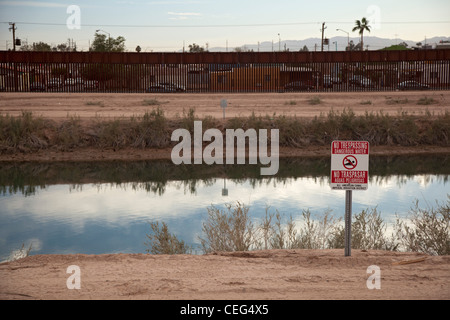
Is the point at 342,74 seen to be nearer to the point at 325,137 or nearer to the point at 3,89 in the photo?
the point at 325,137

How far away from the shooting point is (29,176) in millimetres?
24891

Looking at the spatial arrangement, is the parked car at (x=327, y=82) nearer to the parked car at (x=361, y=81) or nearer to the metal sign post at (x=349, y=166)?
the parked car at (x=361, y=81)

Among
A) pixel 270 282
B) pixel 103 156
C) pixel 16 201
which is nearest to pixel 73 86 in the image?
pixel 103 156

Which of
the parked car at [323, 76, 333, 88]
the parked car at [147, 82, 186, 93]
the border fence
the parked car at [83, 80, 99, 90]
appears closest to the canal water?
the parked car at [323, 76, 333, 88]

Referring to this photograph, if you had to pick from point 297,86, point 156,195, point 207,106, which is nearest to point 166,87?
point 207,106

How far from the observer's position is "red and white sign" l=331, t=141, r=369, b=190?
8992 mm

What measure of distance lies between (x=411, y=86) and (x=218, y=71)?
569 inches

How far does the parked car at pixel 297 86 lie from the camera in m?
48.0

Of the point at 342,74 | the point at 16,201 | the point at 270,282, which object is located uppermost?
Result: the point at 342,74

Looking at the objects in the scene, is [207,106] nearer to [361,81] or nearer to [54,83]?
[54,83]

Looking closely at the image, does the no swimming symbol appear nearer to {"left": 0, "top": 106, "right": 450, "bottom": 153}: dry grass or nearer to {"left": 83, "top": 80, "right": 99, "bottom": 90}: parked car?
{"left": 0, "top": 106, "right": 450, "bottom": 153}: dry grass

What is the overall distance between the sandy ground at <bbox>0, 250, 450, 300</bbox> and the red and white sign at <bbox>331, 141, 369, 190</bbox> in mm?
1150

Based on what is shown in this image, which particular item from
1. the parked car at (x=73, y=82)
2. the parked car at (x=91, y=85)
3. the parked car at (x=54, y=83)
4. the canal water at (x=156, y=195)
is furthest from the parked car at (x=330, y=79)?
the canal water at (x=156, y=195)
